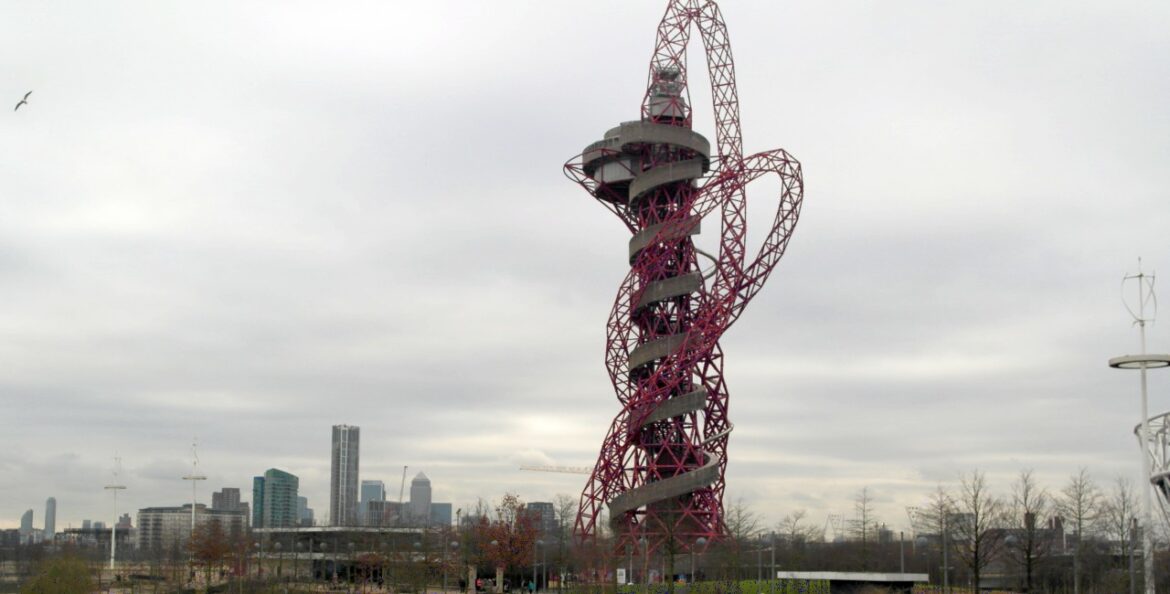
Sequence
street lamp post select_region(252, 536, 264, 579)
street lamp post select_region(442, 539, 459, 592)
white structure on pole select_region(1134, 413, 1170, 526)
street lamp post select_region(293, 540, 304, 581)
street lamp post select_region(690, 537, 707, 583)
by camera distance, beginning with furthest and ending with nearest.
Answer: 1. street lamp post select_region(293, 540, 304, 581)
2. street lamp post select_region(442, 539, 459, 592)
3. street lamp post select_region(690, 537, 707, 583)
4. street lamp post select_region(252, 536, 264, 579)
5. white structure on pole select_region(1134, 413, 1170, 526)

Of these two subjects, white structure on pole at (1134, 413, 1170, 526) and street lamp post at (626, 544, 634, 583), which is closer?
white structure on pole at (1134, 413, 1170, 526)

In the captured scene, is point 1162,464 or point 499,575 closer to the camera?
point 1162,464

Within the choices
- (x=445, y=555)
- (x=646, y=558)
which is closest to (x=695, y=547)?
(x=646, y=558)

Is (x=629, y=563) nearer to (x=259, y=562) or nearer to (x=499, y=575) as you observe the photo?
(x=499, y=575)

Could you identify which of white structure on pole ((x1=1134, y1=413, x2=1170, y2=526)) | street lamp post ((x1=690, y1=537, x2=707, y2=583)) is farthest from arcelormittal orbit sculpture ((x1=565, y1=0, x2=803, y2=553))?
white structure on pole ((x1=1134, y1=413, x2=1170, y2=526))

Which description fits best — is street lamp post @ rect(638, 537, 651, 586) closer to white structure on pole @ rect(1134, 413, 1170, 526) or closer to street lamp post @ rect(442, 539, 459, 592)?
street lamp post @ rect(442, 539, 459, 592)

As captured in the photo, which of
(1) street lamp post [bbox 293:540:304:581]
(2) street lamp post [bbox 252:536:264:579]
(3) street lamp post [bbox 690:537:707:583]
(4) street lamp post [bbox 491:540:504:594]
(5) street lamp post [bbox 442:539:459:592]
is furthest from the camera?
(1) street lamp post [bbox 293:540:304:581]

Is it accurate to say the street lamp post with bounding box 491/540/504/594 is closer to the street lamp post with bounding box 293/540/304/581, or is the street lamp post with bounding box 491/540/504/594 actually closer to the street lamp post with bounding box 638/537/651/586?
the street lamp post with bounding box 638/537/651/586

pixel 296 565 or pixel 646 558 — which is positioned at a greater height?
pixel 646 558

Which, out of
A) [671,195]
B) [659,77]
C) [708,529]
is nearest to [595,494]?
[708,529]

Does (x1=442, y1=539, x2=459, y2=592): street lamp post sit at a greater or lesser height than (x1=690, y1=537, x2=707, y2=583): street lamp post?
lesser

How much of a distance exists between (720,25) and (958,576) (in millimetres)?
34193

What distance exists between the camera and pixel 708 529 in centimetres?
6181

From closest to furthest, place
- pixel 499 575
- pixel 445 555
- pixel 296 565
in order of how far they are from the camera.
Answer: pixel 499 575 < pixel 296 565 < pixel 445 555
